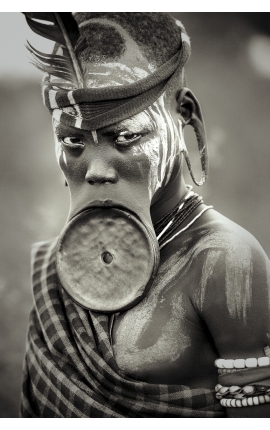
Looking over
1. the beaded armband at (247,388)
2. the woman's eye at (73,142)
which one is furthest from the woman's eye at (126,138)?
the beaded armband at (247,388)

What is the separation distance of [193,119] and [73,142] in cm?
35

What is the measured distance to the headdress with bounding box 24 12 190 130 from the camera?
1.31 meters

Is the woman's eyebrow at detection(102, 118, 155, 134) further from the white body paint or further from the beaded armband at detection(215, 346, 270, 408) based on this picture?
the beaded armband at detection(215, 346, 270, 408)

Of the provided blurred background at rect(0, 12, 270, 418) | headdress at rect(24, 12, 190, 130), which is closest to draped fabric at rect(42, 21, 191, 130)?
headdress at rect(24, 12, 190, 130)

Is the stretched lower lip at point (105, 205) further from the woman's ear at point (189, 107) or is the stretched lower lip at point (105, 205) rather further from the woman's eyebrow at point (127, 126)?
the woman's ear at point (189, 107)

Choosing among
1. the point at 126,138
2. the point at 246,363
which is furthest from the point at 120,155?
the point at 246,363

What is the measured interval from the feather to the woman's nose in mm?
210

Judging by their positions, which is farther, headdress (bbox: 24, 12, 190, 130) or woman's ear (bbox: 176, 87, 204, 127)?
woman's ear (bbox: 176, 87, 204, 127)

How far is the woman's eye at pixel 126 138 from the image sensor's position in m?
1.34

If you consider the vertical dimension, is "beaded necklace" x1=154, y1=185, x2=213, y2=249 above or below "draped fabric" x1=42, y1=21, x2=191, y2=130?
below

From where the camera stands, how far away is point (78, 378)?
1417 mm

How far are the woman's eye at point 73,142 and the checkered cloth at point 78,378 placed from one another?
438 mm

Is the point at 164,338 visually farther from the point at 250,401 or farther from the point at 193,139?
the point at 193,139

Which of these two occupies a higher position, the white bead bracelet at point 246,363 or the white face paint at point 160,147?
the white face paint at point 160,147
